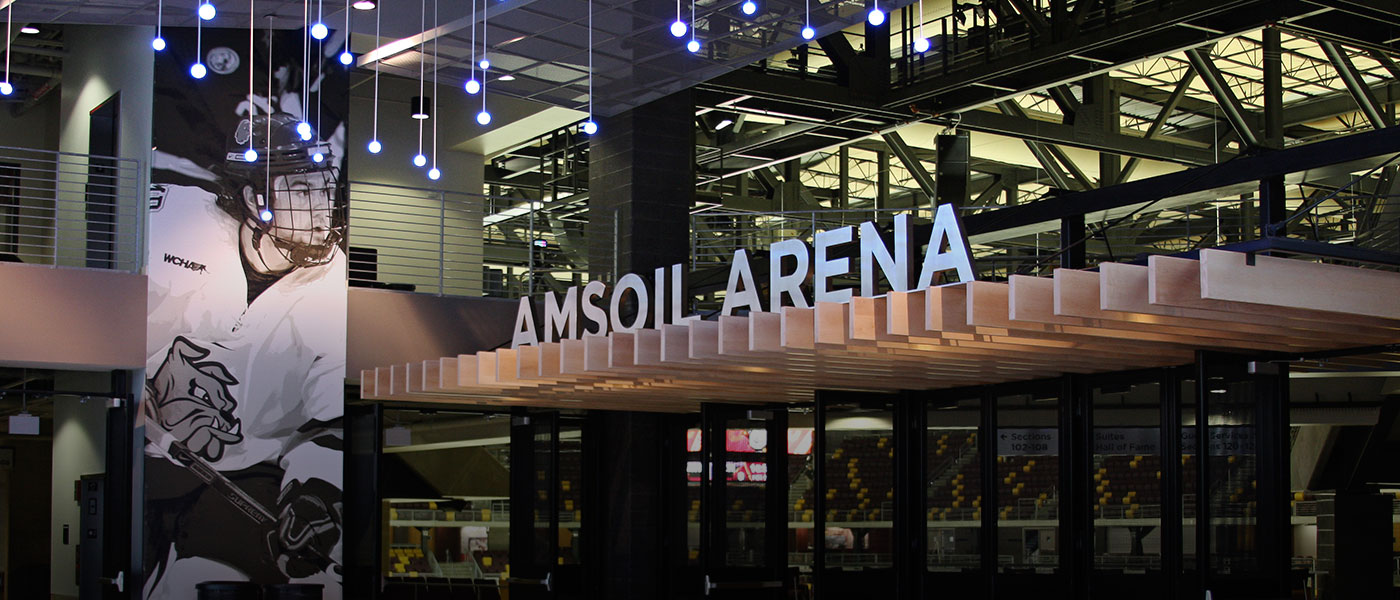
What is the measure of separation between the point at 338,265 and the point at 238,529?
8.36 ft

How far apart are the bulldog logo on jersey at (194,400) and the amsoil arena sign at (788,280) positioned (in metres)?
2.71

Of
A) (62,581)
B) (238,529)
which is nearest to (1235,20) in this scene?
(238,529)

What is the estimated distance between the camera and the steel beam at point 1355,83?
14.9 m

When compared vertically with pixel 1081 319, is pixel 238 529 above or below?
below

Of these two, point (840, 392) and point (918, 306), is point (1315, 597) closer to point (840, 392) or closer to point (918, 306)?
point (840, 392)

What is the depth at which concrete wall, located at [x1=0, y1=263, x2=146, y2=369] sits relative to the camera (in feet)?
39.2

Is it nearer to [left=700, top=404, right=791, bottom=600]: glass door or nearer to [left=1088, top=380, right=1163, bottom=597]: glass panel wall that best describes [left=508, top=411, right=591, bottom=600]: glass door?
[left=700, top=404, right=791, bottom=600]: glass door

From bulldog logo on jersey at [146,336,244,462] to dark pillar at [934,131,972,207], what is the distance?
7436mm

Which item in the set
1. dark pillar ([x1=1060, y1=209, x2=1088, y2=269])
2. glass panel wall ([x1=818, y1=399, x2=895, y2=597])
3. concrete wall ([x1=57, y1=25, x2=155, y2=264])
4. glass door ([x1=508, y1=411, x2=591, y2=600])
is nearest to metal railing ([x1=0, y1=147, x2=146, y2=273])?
concrete wall ([x1=57, y1=25, x2=155, y2=264])

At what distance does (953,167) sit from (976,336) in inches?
288

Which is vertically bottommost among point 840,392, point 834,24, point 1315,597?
point 1315,597

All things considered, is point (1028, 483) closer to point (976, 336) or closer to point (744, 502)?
point (976, 336)

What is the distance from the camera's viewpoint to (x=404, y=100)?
18.1 m

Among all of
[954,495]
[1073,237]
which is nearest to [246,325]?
[954,495]
